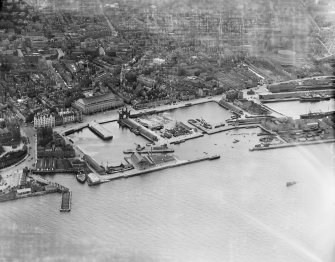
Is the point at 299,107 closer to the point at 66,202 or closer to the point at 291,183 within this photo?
the point at 291,183

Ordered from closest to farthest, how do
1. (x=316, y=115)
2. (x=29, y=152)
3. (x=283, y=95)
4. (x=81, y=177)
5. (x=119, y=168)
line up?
(x=81, y=177) < (x=119, y=168) < (x=29, y=152) < (x=316, y=115) < (x=283, y=95)

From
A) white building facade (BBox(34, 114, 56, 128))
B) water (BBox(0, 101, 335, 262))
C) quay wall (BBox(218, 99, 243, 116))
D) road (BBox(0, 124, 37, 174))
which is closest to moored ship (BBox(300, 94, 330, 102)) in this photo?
quay wall (BBox(218, 99, 243, 116))

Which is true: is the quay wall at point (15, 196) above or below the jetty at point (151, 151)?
above

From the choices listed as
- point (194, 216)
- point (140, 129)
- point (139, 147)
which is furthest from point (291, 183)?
point (140, 129)

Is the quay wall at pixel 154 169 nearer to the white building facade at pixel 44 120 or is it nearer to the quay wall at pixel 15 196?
the quay wall at pixel 15 196

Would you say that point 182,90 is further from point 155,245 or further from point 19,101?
point 155,245

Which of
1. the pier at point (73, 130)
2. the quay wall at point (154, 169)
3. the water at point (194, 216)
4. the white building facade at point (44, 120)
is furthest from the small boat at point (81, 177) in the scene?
the white building facade at point (44, 120)

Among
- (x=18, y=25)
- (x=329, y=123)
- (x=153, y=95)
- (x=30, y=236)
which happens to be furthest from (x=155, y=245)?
→ (x=18, y=25)
